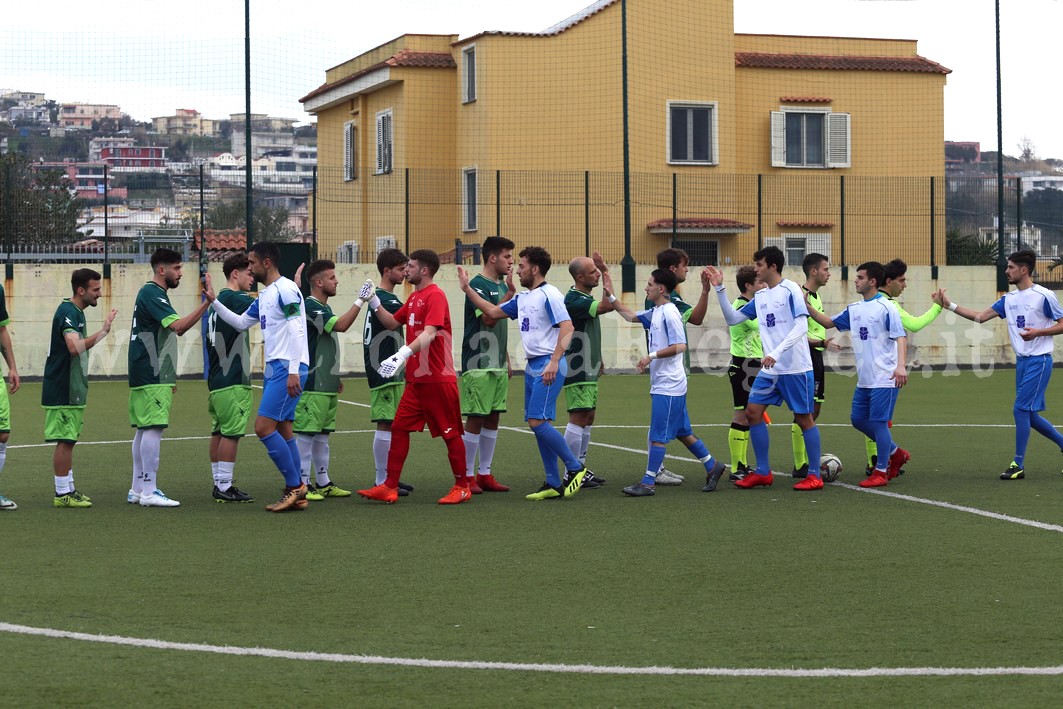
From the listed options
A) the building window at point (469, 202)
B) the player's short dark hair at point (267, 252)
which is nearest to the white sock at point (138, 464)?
the player's short dark hair at point (267, 252)

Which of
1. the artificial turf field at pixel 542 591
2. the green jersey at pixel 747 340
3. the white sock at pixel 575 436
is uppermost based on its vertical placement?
the green jersey at pixel 747 340

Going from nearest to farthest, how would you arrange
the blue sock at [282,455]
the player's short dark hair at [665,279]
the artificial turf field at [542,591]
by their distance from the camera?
the artificial turf field at [542,591] < the blue sock at [282,455] < the player's short dark hair at [665,279]

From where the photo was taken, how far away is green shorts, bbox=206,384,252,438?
10.4 m

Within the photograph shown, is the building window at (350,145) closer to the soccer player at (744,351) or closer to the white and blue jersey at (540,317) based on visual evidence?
the soccer player at (744,351)

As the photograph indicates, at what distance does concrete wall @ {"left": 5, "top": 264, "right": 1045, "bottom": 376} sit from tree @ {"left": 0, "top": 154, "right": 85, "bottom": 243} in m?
1.09

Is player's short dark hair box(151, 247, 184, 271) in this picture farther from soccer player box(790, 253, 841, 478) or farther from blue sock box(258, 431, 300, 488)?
soccer player box(790, 253, 841, 478)

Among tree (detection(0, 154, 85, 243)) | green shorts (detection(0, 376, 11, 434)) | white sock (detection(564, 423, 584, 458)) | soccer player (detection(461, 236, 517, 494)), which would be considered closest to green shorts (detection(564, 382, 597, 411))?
white sock (detection(564, 423, 584, 458))

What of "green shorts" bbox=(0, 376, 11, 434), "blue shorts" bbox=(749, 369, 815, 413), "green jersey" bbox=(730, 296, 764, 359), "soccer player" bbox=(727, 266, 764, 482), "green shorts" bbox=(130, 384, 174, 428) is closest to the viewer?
"green shorts" bbox=(0, 376, 11, 434)

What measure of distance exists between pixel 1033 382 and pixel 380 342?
5801 millimetres

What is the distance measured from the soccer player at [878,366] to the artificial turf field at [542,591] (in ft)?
1.04

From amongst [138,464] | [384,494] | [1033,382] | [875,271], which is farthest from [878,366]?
[138,464]

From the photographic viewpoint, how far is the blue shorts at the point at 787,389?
11273 millimetres

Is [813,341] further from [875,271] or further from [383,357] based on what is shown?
[383,357]

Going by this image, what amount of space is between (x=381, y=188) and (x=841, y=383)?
35.4 feet
